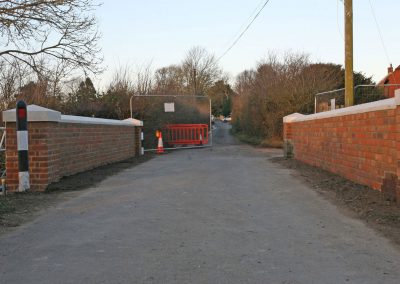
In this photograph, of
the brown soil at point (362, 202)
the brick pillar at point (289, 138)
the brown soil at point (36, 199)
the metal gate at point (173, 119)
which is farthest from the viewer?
the metal gate at point (173, 119)

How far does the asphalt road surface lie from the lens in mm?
3940

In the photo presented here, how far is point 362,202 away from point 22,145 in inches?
241

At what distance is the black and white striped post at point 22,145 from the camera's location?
8.46 m

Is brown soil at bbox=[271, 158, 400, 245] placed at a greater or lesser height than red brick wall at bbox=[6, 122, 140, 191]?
lesser

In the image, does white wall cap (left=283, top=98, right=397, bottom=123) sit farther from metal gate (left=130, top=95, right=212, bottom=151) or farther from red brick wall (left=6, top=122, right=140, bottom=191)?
metal gate (left=130, top=95, right=212, bottom=151)

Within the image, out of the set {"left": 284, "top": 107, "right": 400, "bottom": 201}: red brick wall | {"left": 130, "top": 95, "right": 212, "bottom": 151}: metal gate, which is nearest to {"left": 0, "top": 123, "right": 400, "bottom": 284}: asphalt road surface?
{"left": 284, "top": 107, "right": 400, "bottom": 201}: red brick wall

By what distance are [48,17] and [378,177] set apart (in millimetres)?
10768

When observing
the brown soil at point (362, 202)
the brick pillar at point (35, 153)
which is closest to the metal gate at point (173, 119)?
the brick pillar at point (35, 153)

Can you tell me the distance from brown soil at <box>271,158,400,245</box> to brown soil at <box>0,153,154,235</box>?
468 centimetres

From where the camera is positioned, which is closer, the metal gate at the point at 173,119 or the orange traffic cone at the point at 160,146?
the orange traffic cone at the point at 160,146

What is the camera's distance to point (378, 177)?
7.86m

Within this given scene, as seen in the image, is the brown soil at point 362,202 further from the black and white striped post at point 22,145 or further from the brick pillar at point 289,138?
the brick pillar at point 289,138

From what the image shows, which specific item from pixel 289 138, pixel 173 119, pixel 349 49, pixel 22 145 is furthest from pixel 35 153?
pixel 173 119

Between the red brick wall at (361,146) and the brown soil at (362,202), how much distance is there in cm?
21
